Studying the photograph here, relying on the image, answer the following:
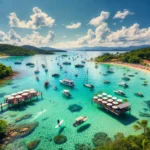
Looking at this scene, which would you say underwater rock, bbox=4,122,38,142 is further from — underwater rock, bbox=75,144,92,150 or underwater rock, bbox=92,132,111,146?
underwater rock, bbox=92,132,111,146

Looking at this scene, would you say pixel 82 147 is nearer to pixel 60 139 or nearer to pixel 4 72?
pixel 60 139

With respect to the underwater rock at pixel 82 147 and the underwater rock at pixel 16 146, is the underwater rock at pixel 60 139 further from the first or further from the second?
the underwater rock at pixel 16 146

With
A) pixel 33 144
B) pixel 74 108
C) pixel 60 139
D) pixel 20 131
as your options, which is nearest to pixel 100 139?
pixel 60 139

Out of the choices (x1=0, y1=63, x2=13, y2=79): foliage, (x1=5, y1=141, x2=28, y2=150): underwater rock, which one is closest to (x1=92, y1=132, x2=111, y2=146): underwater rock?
(x1=5, y1=141, x2=28, y2=150): underwater rock

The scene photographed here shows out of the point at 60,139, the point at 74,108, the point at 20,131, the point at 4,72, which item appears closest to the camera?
the point at 60,139

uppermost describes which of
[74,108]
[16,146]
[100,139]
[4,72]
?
[4,72]

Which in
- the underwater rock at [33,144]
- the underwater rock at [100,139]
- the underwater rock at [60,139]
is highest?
the underwater rock at [33,144]

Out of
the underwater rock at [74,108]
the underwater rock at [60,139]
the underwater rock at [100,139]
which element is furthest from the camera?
the underwater rock at [74,108]

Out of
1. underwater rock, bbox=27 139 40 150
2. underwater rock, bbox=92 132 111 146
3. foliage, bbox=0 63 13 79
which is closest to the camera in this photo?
underwater rock, bbox=27 139 40 150

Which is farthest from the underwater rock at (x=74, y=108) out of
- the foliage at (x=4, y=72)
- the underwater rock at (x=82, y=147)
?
the foliage at (x=4, y=72)
